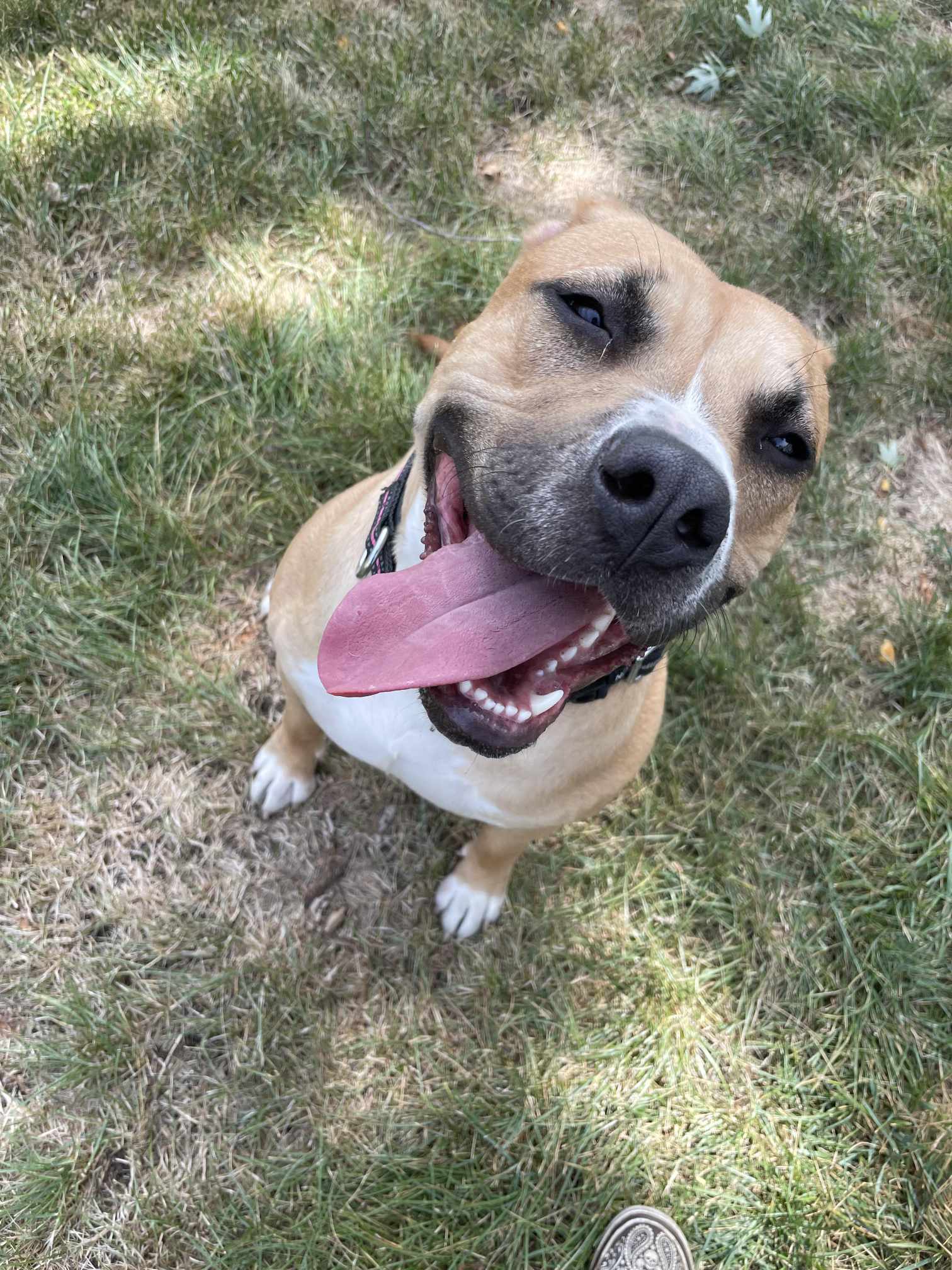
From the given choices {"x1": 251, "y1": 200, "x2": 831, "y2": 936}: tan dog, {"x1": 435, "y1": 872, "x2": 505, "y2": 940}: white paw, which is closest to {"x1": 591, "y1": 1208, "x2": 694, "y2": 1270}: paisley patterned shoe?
{"x1": 435, "y1": 872, "x2": 505, "y2": 940}: white paw

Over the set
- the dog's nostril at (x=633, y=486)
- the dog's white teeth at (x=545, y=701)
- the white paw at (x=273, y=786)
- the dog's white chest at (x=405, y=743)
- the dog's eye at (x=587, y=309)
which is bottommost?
the white paw at (x=273, y=786)

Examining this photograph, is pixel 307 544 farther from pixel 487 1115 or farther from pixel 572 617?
pixel 487 1115

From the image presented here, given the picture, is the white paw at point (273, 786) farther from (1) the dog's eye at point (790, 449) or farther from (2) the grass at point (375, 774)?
(1) the dog's eye at point (790, 449)

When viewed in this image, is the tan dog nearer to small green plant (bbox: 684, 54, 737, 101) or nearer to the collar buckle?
the collar buckle

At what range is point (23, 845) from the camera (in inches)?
119

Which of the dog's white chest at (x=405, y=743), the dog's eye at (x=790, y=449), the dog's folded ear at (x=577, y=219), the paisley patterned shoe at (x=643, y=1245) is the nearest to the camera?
the dog's eye at (x=790, y=449)

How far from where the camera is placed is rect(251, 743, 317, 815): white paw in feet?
10.3

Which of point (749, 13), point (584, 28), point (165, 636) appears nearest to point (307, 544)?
point (165, 636)

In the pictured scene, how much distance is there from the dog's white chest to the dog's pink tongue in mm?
362

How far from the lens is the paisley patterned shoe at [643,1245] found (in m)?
2.78

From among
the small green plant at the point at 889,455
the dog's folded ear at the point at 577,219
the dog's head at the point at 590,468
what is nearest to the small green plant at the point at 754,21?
the small green plant at the point at 889,455

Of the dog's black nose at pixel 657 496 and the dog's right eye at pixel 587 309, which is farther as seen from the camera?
the dog's right eye at pixel 587 309

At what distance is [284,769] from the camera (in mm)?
3117

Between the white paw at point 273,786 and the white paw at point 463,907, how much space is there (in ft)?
1.97
